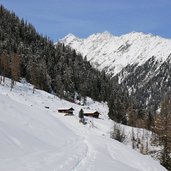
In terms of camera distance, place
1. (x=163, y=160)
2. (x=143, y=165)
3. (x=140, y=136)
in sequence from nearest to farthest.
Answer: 1. (x=143, y=165)
2. (x=163, y=160)
3. (x=140, y=136)

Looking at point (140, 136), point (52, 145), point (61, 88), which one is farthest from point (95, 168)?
point (61, 88)

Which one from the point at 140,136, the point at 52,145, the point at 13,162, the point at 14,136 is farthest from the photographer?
the point at 140,136

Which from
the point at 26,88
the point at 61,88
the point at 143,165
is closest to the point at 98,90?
the point at 61,88

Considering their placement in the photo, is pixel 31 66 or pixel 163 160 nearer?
pixel 163 160

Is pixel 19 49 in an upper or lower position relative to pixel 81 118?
upper

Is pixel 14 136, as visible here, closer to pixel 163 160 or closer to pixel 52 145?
pixel 52 145

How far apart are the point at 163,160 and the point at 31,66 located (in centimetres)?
10564

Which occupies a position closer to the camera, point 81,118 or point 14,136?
point 14,136

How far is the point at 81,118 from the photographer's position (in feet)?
391

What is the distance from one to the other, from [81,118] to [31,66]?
4972 cm

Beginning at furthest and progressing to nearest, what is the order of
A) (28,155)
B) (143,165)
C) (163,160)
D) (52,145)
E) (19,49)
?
1. (19,49)
2. (163,160)
3. (143,165)
4. (52,145)
5. (28,155)

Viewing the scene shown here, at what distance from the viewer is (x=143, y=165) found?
131 ft

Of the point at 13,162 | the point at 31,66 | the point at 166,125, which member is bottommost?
the point at 13,162

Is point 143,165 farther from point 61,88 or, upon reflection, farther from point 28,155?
point 61,88
